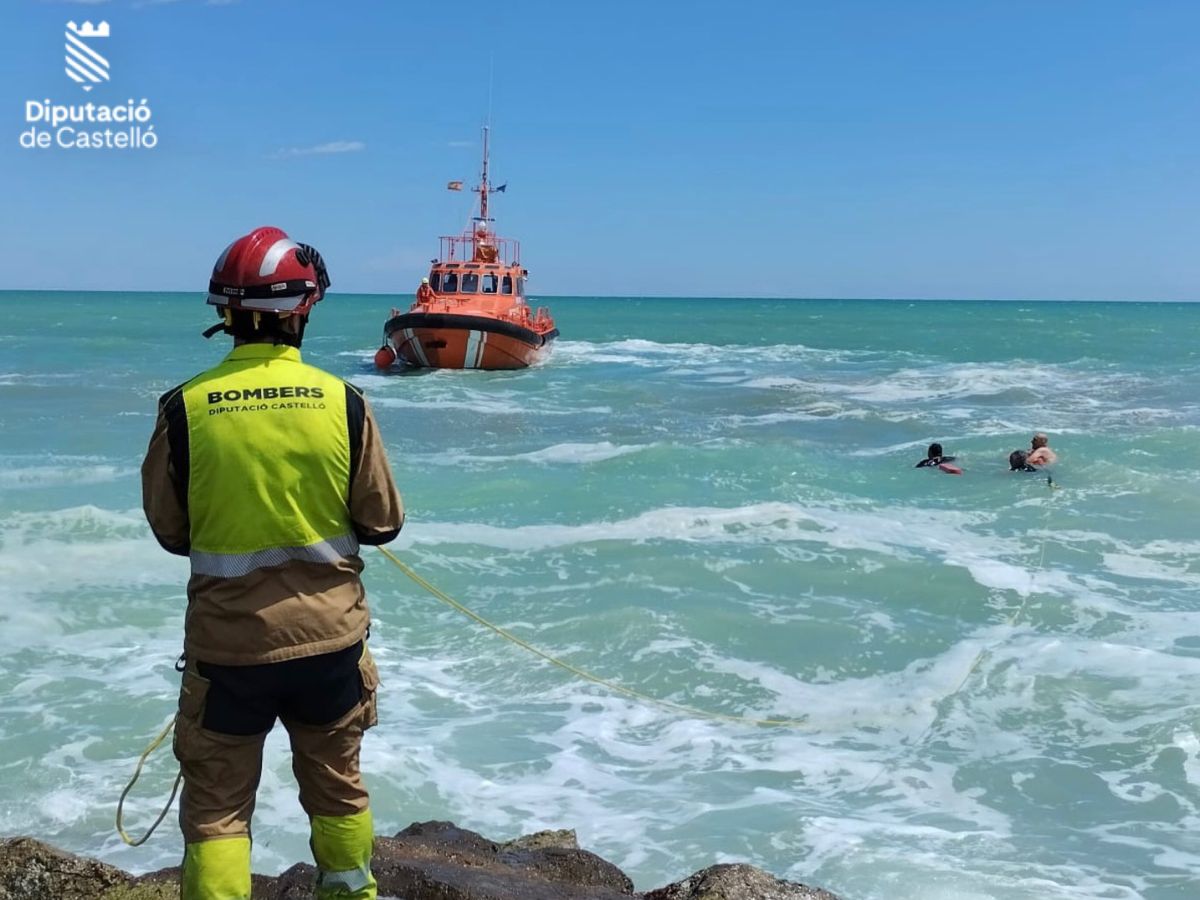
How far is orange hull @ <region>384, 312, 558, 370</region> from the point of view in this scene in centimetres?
2656

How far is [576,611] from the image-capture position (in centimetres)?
812

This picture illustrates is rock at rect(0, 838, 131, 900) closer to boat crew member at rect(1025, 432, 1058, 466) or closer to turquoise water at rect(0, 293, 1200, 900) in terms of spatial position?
turquoise water at rect(0, 293, 1200, 900)

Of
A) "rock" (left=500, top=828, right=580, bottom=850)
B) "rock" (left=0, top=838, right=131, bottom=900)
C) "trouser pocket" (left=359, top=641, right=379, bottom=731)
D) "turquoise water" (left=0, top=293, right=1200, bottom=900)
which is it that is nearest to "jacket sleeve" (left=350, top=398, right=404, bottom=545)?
"trouser pocket" (left=359, top=641, right=379, bottom=731)

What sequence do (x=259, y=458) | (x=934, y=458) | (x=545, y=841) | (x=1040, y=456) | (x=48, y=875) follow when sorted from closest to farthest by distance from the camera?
(x=259, y=458), (x=48, y=875), (x=545, y=841), (x=1040, y=456), (x=934, y=458)

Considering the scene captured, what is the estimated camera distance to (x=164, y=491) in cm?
242

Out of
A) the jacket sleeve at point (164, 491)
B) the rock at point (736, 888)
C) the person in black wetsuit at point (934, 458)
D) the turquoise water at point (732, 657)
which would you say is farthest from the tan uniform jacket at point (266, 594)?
the person in black wetsuit at point (934, 458)

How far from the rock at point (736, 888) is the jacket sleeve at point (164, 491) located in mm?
1842

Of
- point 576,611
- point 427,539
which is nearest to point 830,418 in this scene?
point 427,539

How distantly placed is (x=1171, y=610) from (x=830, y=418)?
12.6 metres

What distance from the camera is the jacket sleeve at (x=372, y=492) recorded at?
8.14 ft

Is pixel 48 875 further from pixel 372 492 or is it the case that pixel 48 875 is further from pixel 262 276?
pixel 262 276

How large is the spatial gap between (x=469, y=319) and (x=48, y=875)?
23.9 metres

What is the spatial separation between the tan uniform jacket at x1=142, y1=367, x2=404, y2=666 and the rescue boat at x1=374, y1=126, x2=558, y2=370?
24310mm

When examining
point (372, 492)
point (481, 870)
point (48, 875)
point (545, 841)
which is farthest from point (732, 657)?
point (372, 492)
